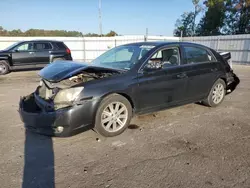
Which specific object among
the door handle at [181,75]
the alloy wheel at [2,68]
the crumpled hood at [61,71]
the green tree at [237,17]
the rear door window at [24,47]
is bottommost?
the alloy wheel at [2,68]

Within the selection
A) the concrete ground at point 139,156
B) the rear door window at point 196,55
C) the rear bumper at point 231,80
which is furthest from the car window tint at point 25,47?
the rear bumper at point 231,80

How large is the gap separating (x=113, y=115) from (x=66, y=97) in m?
0.87

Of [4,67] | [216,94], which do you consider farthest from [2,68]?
[216,94]

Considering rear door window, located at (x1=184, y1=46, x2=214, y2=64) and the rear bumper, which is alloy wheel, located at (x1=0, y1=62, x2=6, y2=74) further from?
the rear bumper

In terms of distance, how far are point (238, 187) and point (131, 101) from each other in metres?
2.05

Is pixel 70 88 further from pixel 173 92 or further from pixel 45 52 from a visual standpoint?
pixel 45 52

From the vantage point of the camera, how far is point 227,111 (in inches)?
195

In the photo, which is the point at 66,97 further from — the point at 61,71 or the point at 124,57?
the point at 124,57

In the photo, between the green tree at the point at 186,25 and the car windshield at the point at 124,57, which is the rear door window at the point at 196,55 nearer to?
the car windshield at the point at 124,57

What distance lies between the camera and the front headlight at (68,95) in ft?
10.3

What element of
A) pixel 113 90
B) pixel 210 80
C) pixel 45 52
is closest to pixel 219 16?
pixel 45 52

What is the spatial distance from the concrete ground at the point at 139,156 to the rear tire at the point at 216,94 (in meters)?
0.74

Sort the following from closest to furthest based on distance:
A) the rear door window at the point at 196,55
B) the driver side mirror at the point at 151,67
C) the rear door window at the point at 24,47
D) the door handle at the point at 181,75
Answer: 1. the driver side mirror at the point at 151,67
2. the door handle at the point at 181,75
3. the rear door window at the point at 196,55
4. the rear door window at the point at 24,47

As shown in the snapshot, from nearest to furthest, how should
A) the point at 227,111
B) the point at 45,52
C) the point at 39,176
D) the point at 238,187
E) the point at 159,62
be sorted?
the point at 238,187, the point at 39,176, the point at 159,62, the point at 227,111, the point at 45,52
